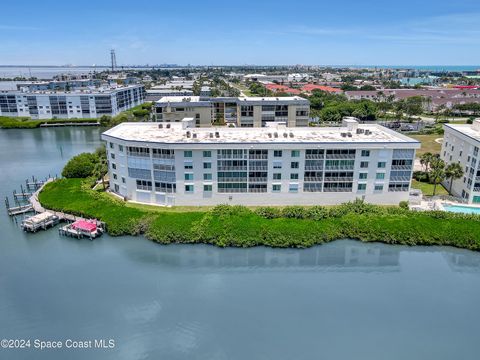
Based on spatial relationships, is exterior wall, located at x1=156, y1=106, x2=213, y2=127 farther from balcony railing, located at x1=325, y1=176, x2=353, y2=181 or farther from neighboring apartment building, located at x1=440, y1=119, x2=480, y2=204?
neighboring apartment building, located at x1=440, y1=119, x2=480, y2=204

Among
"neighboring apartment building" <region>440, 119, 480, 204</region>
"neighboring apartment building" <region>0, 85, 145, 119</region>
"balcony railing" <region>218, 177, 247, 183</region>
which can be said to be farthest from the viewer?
"neighboring apartment building" <region>0, 85, 145, 119</region>

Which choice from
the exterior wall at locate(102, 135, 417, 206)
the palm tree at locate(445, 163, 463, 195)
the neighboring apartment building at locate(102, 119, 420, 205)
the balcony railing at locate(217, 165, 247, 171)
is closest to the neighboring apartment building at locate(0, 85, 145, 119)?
the neighboring apartment building at locate(102, 119, 420, 205)

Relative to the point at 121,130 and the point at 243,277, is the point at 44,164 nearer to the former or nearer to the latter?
the point at 121,130

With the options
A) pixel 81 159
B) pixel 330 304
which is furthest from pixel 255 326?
pixel 81 159

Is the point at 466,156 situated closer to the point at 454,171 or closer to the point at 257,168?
the point at 454,171

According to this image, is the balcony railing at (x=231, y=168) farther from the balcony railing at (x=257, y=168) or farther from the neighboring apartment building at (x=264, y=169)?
the balcony railing at (x=257, y=168)

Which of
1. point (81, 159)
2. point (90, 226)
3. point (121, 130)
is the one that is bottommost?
point (90, 226)
